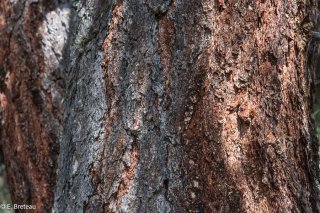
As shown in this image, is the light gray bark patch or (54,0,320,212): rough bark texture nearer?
(54,0,320,212): rough bark texture

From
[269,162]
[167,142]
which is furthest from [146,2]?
[269,162]

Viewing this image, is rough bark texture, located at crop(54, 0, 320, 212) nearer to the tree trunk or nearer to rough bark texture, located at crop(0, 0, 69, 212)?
the tree trunk

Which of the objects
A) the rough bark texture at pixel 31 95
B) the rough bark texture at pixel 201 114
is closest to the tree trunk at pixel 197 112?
the rough bark texture at pixel 201 114

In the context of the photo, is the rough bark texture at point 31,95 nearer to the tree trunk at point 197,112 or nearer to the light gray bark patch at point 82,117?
the light gray bark patch at point 82,117

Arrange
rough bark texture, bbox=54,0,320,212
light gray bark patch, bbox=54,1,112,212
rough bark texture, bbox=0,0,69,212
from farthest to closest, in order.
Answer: rough bark texture, bbox=0,0,69,212 → light gray bark patch, bbox=54,1,112,212 → rough bark texture, bbox=54,0,320,212

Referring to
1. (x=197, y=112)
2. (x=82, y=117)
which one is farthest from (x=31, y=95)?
(x=197, y=112)

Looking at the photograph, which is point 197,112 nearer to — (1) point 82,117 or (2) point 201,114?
(2) point 201,114

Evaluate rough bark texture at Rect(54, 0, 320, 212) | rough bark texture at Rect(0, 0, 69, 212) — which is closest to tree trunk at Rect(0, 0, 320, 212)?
rough bark texture at Rect(54, 0, 320, 212)
